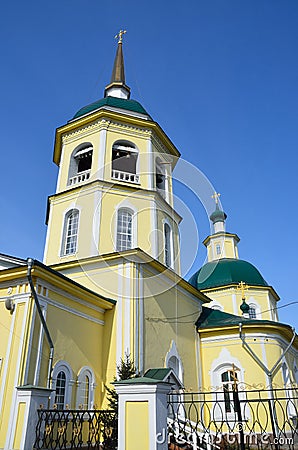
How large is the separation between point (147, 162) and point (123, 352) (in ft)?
22.6

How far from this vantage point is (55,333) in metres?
8.75

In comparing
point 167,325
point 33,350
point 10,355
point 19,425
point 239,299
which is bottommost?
point 19,425

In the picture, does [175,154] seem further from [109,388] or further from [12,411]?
[12,411]

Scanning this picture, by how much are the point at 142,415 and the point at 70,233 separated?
8.41 meters

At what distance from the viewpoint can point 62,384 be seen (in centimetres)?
873

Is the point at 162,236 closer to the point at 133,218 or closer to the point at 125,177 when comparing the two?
the point at 133,218

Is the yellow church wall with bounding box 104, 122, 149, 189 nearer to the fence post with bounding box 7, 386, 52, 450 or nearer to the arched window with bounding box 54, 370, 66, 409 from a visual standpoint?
the arched window with bounding box 54, 370, 66, 409

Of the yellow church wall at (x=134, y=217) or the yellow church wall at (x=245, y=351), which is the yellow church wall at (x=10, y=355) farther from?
the yellow church wall at (x=245, y=351)

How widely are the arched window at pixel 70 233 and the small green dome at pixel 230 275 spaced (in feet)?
43.0

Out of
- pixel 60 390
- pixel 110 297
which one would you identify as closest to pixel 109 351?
pixel 110 297

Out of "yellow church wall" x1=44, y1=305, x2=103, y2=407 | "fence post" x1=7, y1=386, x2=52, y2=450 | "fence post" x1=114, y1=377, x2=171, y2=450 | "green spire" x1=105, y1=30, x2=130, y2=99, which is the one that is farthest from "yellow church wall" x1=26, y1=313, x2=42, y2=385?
"green spire" x1=105, y1=30, x2=130, y2=99

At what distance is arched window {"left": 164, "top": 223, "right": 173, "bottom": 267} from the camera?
523 inches

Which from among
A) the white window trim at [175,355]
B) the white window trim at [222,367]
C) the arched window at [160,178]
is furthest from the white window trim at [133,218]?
the white window trim at [222,367]

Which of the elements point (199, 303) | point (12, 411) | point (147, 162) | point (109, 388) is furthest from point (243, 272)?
point (12, 411)
